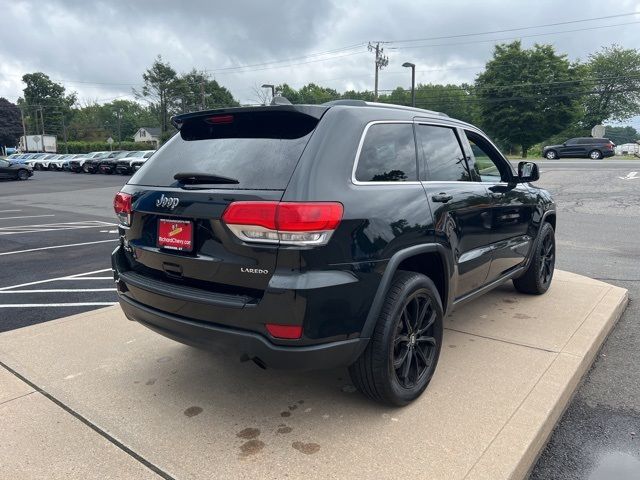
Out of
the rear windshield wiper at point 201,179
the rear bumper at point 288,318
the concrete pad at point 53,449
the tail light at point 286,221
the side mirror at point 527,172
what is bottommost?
the concrete pad at point 53,449

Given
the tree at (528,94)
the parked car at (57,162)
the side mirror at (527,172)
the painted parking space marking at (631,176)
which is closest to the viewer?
the side mirror at (527,172)

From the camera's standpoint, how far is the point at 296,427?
2.75 meters

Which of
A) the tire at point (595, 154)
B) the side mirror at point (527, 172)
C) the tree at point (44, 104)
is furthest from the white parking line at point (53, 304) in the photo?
the tree at point (44, 104)

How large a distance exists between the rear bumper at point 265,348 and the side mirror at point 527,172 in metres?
2.68

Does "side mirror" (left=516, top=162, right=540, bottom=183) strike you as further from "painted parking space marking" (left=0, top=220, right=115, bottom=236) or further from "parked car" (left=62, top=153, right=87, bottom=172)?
"parked car" (left=62, top=153, right=87, bottom=172)

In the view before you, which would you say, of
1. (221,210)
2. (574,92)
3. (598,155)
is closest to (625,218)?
(221,210)

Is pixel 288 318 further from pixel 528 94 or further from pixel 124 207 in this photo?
pixel 528 94

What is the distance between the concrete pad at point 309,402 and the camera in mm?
2439

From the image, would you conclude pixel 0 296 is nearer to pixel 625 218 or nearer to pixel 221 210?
pixel 221 210

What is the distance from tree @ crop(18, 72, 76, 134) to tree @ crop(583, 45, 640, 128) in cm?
9048

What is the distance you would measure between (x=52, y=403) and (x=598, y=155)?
35822 millimetres

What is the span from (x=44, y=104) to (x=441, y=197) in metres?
112

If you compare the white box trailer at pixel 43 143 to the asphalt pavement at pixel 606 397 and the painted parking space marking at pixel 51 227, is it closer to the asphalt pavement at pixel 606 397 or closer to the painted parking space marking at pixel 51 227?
the painted parking space marking at pixel 51 227

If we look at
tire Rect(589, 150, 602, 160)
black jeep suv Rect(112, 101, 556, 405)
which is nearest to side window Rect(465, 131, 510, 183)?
black jeep suv Rect(112, 101, 556, 405)
